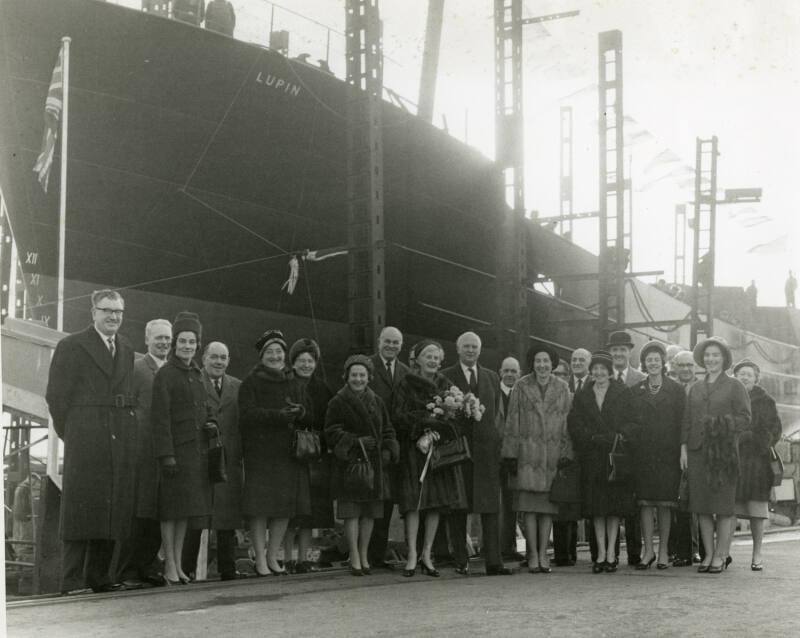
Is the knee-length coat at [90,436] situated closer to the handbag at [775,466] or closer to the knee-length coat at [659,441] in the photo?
the knee-length coat at [659,441]

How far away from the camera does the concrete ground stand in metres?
3.84

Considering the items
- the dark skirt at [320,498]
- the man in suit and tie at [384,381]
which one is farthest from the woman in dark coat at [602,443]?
the dark skirt at [320,498]

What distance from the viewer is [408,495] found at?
6.12 meters

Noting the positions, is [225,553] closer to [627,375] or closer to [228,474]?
[228,474]

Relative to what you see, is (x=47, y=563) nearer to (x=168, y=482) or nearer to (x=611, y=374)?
(x=168, y=482)

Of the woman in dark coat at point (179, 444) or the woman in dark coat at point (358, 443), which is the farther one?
the woman in dark coat at point (358, 443)

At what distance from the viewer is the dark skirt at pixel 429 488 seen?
6117mm

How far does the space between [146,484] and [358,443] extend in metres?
1.24

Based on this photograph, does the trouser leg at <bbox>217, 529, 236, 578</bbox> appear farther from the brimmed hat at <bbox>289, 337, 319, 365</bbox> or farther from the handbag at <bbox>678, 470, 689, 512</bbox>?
the handbag at <bbox>678, 470, 689, 512</bbox>

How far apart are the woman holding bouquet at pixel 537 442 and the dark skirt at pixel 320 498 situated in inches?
45.9

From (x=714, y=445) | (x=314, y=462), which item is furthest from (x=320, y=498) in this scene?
(x=714, y=445)

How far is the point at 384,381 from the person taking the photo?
6.54m

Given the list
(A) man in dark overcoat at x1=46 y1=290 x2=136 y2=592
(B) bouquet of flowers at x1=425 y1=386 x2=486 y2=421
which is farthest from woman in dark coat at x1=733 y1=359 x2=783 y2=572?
(A) man in dark overcoat at x1=46 y1=290 x2=136 y2=592

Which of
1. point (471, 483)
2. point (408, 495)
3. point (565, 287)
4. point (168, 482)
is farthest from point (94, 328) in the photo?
point (565, 287)
